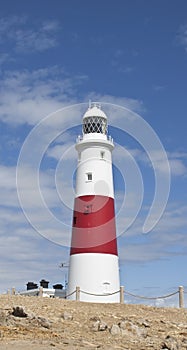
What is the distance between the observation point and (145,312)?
83.9 feet

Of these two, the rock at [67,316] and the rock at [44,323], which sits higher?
the rock at [67,316]

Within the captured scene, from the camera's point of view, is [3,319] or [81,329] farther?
[81,329]

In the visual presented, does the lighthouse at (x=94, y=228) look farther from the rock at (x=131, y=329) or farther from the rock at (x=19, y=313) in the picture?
the rock at (x=19, y=313)

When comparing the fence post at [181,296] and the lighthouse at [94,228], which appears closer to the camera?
the fence post at [181,296]

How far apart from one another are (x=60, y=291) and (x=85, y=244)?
23.6 feet

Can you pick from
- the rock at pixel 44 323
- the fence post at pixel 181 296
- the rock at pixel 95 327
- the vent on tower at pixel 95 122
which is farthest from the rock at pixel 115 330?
the vent on tower at pixel 95 122

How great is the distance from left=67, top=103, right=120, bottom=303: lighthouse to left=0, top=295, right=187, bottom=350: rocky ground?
29.6 feet

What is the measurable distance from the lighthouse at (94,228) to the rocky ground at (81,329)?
29.6 ft

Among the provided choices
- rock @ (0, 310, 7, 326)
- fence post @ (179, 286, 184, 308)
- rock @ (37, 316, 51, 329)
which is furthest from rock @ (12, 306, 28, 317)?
fence post @ (179, 286, 184, 308)

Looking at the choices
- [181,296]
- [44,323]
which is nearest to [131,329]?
[44,323]

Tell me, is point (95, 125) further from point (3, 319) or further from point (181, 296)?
point (3, 319)

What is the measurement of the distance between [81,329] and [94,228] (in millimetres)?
16471

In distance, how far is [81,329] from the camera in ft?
60.7

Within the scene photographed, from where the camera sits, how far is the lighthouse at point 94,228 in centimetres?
3431
